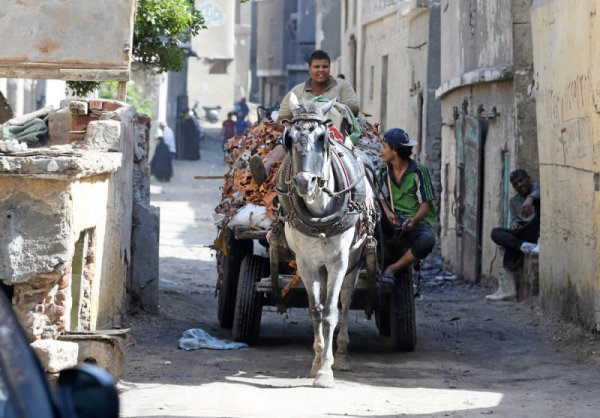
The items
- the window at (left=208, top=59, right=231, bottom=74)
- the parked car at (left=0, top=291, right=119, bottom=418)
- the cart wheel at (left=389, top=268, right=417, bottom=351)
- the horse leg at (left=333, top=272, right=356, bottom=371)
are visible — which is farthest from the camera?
the window at (left=208, top=59, right=231, bottom=74)

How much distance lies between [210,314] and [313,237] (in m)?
4.39

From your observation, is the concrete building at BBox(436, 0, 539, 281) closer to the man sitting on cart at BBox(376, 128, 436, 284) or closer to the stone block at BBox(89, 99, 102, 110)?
the man sitting on cart at BBox(376, 128, 436, 284)

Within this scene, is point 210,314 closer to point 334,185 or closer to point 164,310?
point 164,310

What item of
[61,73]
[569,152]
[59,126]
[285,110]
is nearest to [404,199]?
[285,110]

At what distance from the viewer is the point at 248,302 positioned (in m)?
10.5

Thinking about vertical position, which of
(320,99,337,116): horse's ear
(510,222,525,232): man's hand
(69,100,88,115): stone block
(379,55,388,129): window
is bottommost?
(510,222,525,232): man's hand

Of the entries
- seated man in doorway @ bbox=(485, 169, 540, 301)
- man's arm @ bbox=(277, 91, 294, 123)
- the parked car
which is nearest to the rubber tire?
man's arm @ bbox=(277, 91, 294, 123)

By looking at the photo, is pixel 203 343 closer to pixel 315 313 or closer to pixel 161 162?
pixel 315 313

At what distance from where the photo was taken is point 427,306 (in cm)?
1438

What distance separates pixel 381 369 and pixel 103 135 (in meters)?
2.81

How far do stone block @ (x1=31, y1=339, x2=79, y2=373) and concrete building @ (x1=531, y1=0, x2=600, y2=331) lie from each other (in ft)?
14.4

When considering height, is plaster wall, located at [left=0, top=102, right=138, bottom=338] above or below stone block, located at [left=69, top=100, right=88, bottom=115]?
below

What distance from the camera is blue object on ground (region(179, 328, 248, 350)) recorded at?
10478mm

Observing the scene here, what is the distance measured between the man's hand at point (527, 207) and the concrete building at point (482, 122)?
56 centimetres
